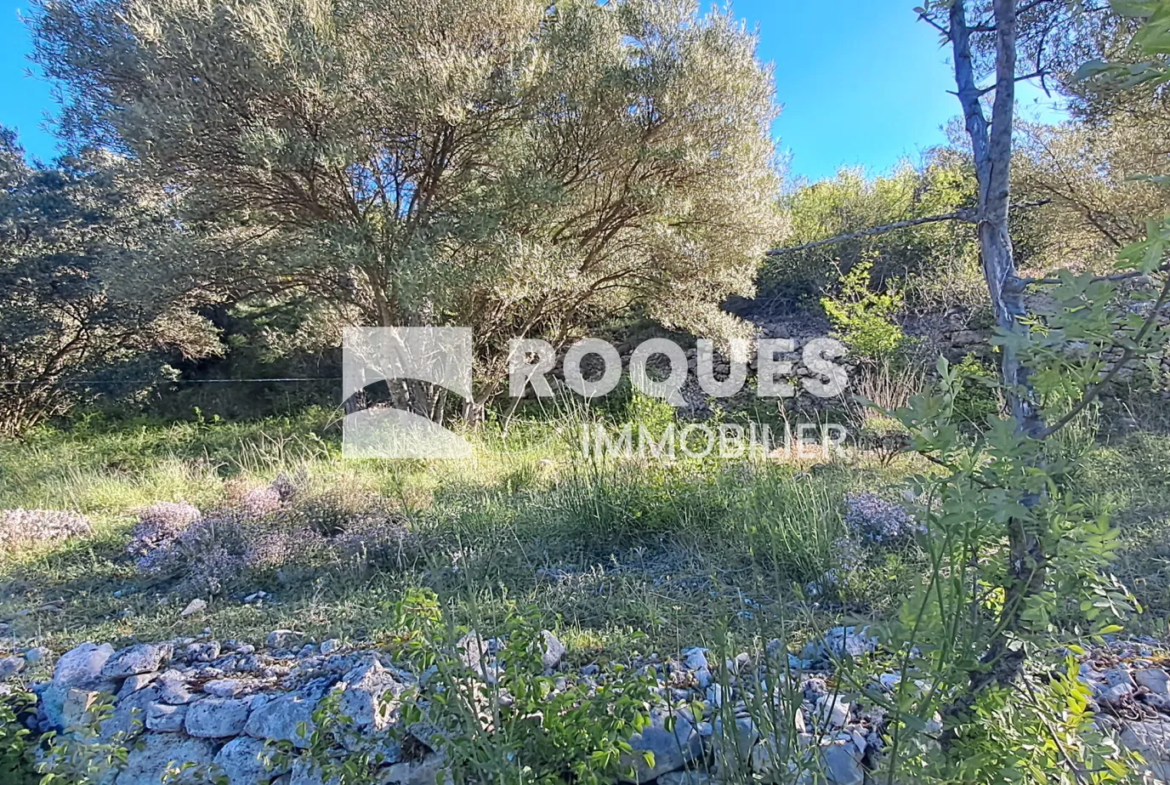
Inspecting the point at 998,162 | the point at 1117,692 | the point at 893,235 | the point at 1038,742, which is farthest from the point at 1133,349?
the point at 893,235

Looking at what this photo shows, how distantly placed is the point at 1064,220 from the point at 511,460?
21.4 feet

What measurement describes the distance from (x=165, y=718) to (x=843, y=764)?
5.68ft

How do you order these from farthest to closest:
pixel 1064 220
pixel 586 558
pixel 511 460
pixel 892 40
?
1. pixel 1064 220
2. pixel 511 460
3. pixel 586 558
4. pixel 892 40

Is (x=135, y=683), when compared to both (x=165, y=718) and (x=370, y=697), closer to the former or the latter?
(x=165, y=718)

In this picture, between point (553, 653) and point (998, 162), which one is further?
point (553, 653)

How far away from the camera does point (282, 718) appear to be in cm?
138

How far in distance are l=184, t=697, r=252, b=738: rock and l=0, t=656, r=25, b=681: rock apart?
0.81 meters

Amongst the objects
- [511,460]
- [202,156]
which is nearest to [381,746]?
[511,460]

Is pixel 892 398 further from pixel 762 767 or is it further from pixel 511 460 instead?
pixel 762 767

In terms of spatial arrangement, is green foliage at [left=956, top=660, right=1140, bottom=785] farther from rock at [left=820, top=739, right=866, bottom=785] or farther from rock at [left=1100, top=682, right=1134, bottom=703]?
rock at [left=1100, top=682, right=1134, bottom=703]

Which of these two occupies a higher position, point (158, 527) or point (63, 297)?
point (63, 297)

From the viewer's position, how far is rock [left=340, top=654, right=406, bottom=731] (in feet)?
4.31

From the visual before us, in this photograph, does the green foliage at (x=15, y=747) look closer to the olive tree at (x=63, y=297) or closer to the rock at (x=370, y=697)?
the rock at (x=370, y=697)

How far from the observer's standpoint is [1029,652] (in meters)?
0.83
